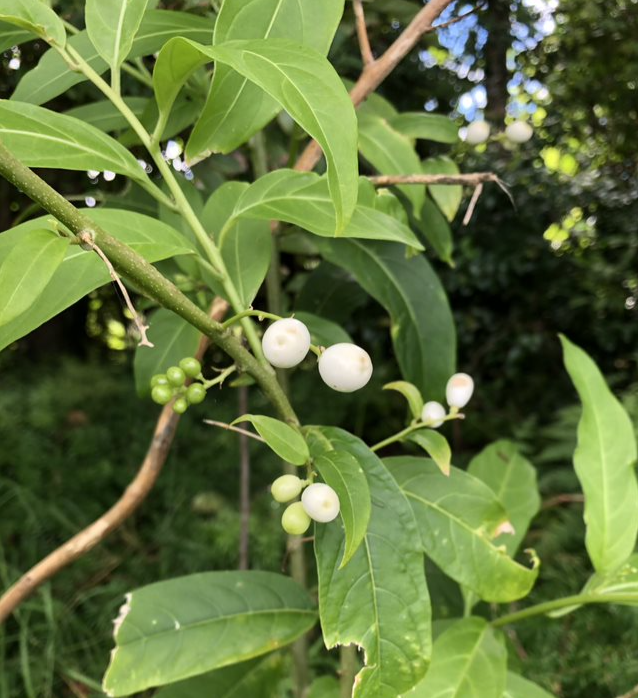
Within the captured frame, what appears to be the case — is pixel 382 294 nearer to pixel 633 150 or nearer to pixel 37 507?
pixel 37 507

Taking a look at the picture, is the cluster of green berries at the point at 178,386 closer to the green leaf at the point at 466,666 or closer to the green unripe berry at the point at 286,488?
the green unripe berry at the point at 286,488

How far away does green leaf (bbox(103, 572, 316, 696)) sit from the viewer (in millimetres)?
488

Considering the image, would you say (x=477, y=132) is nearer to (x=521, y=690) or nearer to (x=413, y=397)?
(x=413, y=397)

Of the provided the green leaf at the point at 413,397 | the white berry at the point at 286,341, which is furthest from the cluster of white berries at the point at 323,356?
the green leaf at the point at 413,397

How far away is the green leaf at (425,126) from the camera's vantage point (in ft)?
1.99

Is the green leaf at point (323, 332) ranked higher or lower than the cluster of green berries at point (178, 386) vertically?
lower

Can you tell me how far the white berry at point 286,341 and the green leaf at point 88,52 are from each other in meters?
0.24

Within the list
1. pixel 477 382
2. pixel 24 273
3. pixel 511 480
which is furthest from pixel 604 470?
pixel 477 382

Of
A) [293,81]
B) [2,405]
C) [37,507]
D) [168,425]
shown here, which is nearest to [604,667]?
[168,425]

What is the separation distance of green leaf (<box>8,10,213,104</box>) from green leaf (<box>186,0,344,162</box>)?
80mm

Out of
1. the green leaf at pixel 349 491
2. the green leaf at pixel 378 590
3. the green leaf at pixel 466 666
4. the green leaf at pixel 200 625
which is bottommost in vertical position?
the green leaf at pixel 200 625

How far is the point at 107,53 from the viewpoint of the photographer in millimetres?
394

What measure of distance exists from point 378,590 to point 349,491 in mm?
82

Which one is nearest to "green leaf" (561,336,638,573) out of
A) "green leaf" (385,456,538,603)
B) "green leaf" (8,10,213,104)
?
"green leaf" (385,456,538,603)
